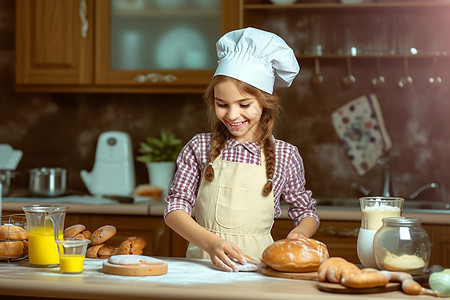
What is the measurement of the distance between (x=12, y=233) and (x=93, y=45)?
1695mm

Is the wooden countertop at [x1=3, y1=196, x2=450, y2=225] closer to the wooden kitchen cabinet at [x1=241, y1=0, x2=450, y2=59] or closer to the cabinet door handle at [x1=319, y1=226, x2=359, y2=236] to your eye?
the cabinet door handle at [x1=319, y1=226, x2=359, y2=236]

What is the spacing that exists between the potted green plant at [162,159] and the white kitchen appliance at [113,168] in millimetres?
86

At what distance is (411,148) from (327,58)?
0.62 m

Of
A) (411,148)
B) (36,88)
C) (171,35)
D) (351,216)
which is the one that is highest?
(171,35)

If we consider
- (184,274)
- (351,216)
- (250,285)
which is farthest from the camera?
(351,216)

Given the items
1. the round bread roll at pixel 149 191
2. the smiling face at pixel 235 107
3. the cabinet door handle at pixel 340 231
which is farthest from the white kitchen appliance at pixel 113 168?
the smiling face at pixel 235 107

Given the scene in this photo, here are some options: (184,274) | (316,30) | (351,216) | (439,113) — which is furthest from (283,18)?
(184,274)

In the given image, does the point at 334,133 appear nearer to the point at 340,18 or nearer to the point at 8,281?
the point at 340,18

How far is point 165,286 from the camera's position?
4.00ft

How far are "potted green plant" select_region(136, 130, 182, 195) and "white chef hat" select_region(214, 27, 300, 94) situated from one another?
1444 mm

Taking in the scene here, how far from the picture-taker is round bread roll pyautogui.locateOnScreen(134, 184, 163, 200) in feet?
9.94

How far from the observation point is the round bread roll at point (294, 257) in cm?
135

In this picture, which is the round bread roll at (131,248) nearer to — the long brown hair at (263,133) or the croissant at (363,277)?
the long brown hair at (263,133)

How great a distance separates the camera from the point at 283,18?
3240mm
